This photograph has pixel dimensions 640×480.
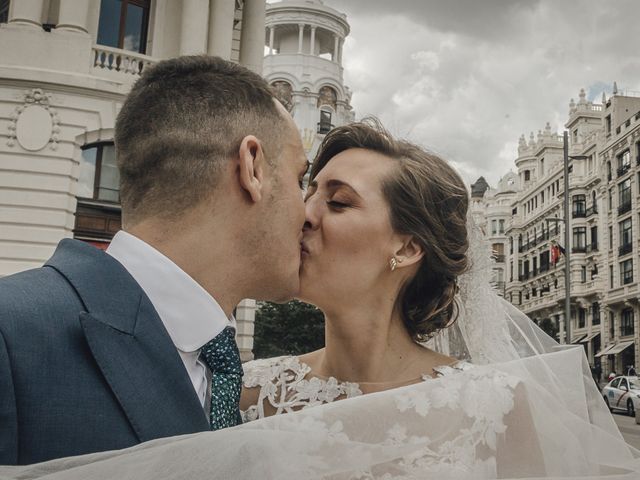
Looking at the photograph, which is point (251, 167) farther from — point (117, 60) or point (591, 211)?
point (591, 211)

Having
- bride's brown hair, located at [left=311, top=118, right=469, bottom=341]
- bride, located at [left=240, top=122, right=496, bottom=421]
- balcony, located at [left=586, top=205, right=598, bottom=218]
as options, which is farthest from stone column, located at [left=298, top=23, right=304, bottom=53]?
bride, located at [left=240, top=122, right=496, bottom=421]

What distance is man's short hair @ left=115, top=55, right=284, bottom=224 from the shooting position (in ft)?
6.99

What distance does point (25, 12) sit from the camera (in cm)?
1712


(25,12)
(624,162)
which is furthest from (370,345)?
(624,162)

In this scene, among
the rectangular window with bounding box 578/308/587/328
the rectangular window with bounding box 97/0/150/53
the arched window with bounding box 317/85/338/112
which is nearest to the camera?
the rectangular window with bounding box 97/0/150/53

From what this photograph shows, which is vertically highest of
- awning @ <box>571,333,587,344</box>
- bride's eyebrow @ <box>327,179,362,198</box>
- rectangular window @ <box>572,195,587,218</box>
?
rectangular window @ <box>572,195,587,218</box>

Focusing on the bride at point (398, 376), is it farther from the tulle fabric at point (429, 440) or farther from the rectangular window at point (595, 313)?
the rectangular window at point (595, 313)

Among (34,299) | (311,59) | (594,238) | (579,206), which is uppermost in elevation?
(311,59)

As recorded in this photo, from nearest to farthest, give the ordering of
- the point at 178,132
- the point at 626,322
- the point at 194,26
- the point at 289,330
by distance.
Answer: the point at 178,132 < the point at 194,26 < the point at 289,330 < the point at 626,322

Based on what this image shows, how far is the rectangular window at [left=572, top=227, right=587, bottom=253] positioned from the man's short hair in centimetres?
6173

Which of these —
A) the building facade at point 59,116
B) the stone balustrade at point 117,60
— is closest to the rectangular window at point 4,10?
the building facade at point 59,116

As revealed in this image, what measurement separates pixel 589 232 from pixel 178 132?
61.0 metres

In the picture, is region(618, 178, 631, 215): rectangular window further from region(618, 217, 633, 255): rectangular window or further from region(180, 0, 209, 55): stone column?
region(180, 0, 209, 55): stone column

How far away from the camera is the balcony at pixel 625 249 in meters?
49.8
